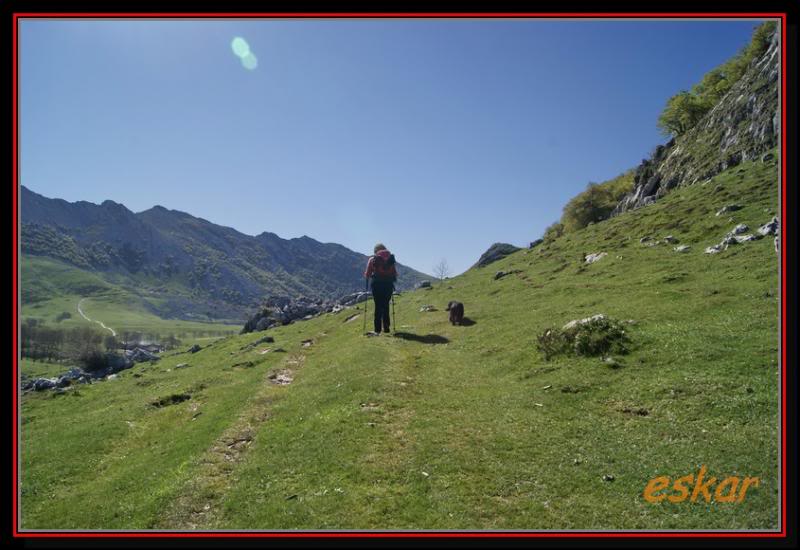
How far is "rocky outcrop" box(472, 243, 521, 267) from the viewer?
11012 centimetres

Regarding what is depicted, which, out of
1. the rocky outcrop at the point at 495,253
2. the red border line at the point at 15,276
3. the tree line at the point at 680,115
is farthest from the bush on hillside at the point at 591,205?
the red border line at the point at 15,276

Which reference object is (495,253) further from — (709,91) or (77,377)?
(77,377)

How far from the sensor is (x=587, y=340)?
20641 mm

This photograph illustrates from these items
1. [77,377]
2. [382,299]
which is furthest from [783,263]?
[77,377]

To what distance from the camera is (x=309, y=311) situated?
93000 mm

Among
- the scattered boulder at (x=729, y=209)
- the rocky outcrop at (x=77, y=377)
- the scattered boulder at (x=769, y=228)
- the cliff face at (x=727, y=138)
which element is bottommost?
the rocky outcrop at (x=77, y=377)

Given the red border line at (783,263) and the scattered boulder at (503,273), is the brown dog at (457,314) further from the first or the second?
the red border line at (783,263)

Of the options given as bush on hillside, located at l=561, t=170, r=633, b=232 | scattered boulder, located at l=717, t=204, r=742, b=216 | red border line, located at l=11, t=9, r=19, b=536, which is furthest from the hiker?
bush on hillside, located at l=561, t=170, r=633, b=232

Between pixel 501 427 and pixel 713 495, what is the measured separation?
6000mm

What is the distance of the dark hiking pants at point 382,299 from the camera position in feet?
109

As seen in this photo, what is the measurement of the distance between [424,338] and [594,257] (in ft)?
108

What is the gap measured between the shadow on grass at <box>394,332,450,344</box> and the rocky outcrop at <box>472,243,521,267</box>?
77527 mm

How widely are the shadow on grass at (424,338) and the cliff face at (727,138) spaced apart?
6869cm

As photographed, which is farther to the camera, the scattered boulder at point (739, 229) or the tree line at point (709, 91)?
the tree line at point (709, 91)
